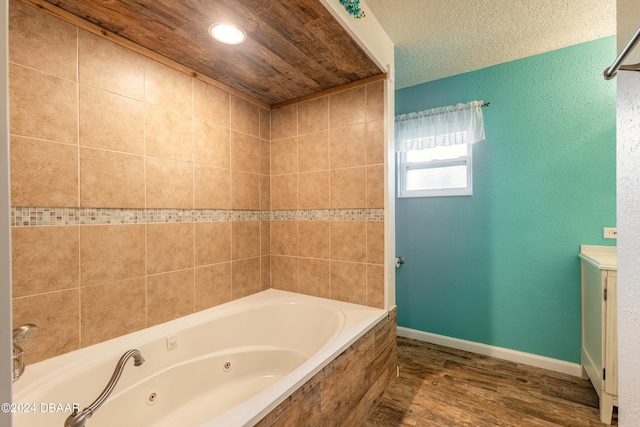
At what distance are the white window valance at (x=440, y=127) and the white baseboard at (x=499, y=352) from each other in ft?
5.67

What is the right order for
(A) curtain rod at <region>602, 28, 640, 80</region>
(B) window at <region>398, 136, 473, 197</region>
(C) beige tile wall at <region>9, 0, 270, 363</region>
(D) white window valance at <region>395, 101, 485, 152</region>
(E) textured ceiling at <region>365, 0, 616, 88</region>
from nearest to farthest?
(A) curtain rod at <region>602, 28, 640, 80</region>, (C) beige tile wall at <region>9, 0, 270, 363</region>, (E) textured ceiling at <region>365, 0, 616, 88</region>, (D) white window valance at <region>395, 101, 485, 152</region>, (B) window at <region>398, 136, 473, 197</region>

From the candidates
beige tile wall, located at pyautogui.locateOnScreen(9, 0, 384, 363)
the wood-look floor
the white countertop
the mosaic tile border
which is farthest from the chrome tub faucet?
the white countertop

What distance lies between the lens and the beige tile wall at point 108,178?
117 cm

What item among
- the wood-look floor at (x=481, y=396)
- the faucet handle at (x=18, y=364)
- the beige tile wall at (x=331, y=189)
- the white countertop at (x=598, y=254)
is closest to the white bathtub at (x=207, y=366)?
the faucet handle at (x=18, y=364)

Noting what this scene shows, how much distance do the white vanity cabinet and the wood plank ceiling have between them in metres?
1.89

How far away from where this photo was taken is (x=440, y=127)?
2.42 meters

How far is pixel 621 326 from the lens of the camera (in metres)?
0.80

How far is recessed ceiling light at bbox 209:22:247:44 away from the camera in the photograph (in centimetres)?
136

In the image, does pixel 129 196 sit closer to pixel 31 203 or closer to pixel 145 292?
pixel 31 203

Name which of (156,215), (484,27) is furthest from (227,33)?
(484,27)

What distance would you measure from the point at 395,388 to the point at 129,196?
2081mm

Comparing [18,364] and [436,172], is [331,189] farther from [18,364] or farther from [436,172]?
[18,364]

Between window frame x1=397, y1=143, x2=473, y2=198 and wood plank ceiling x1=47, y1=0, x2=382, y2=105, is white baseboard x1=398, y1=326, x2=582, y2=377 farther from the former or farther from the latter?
wood plank ceiling x1=47, y1=0, x2=382, y2=105

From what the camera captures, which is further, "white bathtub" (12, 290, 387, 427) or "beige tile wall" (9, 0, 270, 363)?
"beige tile wall" (9, 0, 270, 363)
